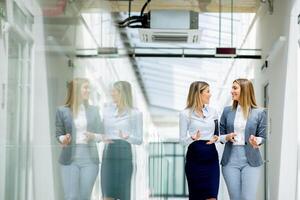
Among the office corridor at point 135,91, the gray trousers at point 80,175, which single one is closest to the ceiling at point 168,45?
the office corridor at point 135,91

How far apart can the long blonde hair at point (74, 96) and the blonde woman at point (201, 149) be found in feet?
4.40

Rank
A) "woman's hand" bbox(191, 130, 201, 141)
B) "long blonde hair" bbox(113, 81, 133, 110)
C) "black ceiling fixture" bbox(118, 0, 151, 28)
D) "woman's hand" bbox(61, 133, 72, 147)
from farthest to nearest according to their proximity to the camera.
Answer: "black ceiling fixture" bbox(118, 0, 151, 28)
"long blonde hair" bbox(113, 81, 133, 110)
"woman's hand" bbox(61, 133, 72, 147)
"woman's hand" bbox(191, 130, 201, 141)

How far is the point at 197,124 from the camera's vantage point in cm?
819

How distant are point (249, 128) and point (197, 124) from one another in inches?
25.7

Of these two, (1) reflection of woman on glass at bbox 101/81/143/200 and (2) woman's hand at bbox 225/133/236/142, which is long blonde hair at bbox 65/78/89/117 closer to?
(1) reflection of woman on glass at bbox 101/81/143/200

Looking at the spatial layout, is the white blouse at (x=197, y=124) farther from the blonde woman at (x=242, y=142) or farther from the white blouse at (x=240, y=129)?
the white blouse at (x=240, y=129)

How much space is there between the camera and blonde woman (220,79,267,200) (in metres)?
8.24

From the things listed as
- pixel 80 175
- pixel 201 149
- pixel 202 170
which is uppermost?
pixel 201 149

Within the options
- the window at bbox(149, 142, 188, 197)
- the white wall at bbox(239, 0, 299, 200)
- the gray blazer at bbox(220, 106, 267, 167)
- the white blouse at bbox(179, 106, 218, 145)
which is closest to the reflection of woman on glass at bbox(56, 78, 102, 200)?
the window at bbox(149, 142, 188, 197)

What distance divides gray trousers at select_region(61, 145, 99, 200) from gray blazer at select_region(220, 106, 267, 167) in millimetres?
1681

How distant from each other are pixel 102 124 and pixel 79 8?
1650 millimetres

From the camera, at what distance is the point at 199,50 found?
353 inches

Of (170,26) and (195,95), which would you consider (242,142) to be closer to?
(195,95)

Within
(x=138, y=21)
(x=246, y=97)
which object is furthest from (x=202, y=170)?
(x=138, y=21)
